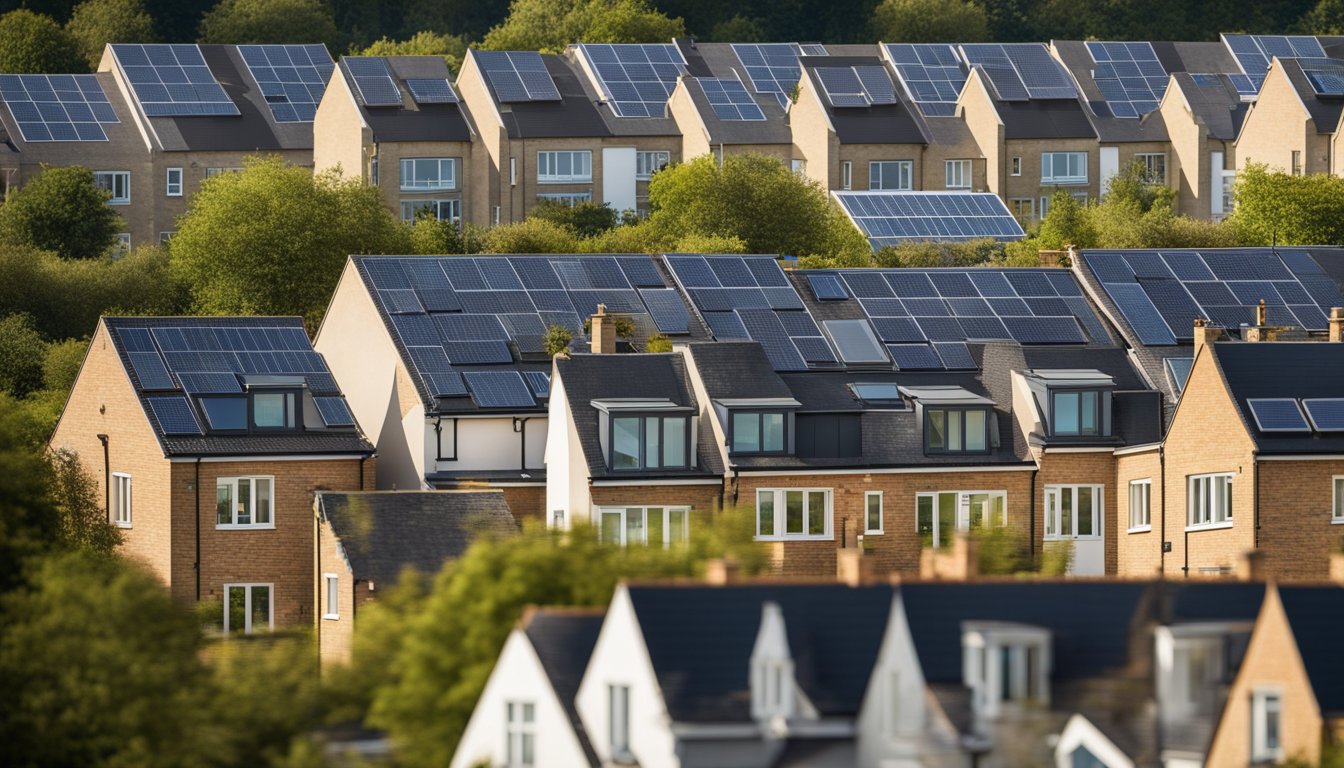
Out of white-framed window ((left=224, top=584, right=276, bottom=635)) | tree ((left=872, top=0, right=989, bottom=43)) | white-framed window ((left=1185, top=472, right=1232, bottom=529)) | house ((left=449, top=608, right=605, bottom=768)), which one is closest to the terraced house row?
tree ((left=872, top=0, right=989, bottom=43))

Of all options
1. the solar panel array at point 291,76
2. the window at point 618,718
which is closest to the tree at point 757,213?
the solar panel array at point 291,76

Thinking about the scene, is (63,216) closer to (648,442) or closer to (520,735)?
(648,442)

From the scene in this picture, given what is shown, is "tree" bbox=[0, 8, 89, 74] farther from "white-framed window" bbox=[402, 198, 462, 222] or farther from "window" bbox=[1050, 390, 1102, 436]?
"window" bbox=[1050, 390, 1102, 436]

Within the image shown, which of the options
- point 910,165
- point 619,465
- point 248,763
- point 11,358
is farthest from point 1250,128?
point 248,763

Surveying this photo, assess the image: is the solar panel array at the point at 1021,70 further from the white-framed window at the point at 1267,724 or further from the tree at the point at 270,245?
the white-framed window at the point at 1267,724

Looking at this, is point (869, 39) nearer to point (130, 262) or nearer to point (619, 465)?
point (130, 262)
